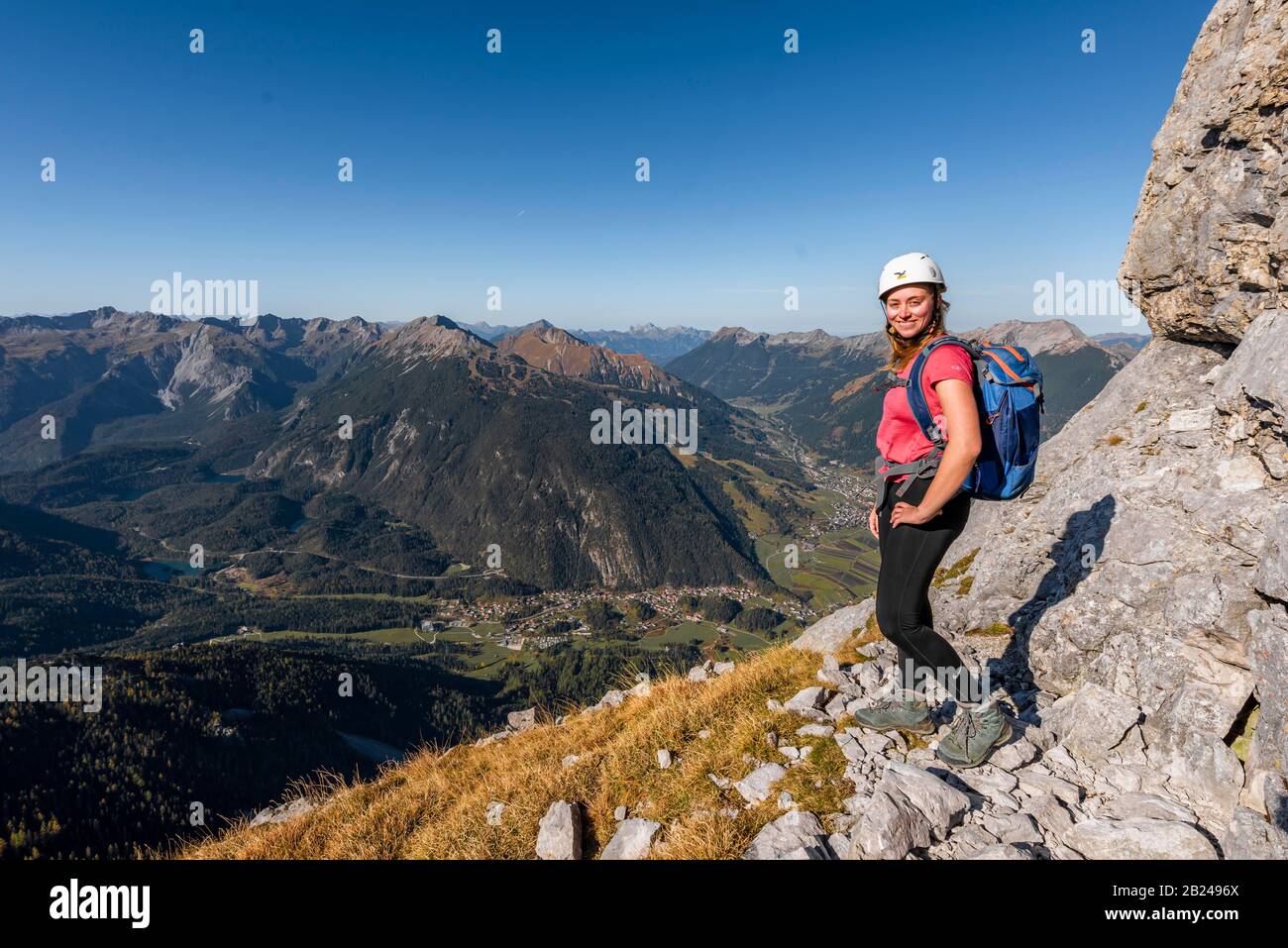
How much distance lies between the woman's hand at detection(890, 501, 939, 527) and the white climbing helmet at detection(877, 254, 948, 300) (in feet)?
8.17

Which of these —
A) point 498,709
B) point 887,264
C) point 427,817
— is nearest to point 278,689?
point 498,709

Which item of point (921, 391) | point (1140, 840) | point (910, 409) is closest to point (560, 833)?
point (1140, 840)

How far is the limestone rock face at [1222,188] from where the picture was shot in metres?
10.4

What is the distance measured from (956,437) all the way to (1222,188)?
503 inches

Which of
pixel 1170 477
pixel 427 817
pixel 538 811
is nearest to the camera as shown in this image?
pixel 538 811

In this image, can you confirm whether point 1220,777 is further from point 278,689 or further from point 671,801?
point 278,689

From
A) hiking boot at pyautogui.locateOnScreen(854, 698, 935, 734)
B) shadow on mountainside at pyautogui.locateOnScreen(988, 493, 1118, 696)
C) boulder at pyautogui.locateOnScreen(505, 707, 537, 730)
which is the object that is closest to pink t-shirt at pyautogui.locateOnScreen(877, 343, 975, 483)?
hiking boot at pyautogui.locateOnScreen(854, 698, 935, 734)

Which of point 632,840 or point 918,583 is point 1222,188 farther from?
point 632,840

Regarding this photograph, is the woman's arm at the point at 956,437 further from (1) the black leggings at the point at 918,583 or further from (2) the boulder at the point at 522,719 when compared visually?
(2) the boulder at the point at 522,719

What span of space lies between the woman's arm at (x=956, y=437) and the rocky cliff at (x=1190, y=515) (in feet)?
12.5

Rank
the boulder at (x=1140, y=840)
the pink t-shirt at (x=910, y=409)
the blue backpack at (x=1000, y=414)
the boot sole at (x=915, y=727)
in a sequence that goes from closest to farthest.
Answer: the boulder at (x=1140, y=840)
the pink t-shirt at (x=910, y=409)
the blue backpack at (x=1000, y=414)
the boot sole at (x=915, y=727)

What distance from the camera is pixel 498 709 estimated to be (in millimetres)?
152250

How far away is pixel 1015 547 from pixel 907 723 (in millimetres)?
7474

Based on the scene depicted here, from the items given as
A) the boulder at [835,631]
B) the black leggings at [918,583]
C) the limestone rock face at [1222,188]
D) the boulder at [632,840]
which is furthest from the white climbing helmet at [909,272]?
the limestone rock face at [1222,188]
